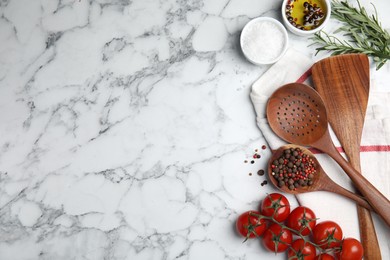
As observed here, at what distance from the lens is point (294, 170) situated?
1.38 metres

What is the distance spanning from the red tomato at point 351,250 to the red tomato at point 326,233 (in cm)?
2

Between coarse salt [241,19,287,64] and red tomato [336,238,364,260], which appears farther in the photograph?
coarse salt [241,19,287,64]

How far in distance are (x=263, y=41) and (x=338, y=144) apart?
13.3 inches

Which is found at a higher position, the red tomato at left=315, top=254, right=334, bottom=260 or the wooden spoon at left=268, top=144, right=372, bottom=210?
the wooden spoon at left=268, top=144, right=372, bottom=210

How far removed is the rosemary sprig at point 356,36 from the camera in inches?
56.2

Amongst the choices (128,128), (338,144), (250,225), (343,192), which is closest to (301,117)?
(338,144)

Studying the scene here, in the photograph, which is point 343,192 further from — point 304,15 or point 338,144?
point 304,15

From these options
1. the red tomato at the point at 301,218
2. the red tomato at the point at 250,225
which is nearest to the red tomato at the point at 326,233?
the red tomato at the point at 301,218

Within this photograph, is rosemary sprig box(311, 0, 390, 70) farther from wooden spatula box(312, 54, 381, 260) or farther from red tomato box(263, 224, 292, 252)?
red tomato box(263, 224, 292, 252)

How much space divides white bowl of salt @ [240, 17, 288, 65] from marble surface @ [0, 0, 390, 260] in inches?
2.0

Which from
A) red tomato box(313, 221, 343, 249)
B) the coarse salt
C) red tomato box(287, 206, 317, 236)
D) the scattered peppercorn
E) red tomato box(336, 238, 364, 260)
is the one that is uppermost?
the coarse salt

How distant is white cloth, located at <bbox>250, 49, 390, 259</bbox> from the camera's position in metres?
1.40

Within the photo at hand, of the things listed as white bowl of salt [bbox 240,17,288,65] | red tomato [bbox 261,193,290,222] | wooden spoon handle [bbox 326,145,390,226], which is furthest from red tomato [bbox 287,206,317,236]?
white bowl of salt [bbox 240,17,288,65]

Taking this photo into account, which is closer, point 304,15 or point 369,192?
point 369,192
